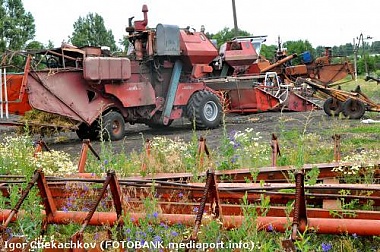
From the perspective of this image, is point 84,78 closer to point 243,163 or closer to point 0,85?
point 0,85

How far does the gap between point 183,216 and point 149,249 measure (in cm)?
31

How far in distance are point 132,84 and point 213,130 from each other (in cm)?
241

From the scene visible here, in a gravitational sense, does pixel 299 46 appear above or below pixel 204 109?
above

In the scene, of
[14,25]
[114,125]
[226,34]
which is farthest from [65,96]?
[226,34]

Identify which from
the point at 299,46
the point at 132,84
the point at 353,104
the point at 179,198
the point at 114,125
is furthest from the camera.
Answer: the point at 299,46

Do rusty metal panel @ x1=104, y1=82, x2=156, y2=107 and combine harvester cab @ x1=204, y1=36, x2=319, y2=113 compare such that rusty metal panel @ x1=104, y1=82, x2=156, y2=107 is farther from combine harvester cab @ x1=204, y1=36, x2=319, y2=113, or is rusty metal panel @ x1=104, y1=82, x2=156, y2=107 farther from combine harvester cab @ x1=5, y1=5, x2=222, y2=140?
combine harvester cab @ x1=204, y1=36, x2=319, y2=113

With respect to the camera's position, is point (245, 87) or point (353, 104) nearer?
point (353, 104)

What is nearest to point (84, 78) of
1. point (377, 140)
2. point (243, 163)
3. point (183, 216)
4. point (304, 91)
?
point (377, 140)

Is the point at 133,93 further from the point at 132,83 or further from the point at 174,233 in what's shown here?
the point at 174,233

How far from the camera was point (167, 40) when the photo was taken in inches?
486

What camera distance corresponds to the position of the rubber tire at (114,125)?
1145 cm

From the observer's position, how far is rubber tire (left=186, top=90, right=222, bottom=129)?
43.1 feet

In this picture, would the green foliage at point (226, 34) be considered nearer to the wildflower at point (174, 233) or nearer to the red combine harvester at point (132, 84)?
the red combine harvester at point (132, 84)

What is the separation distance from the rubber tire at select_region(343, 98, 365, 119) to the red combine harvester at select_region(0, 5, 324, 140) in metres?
3.07
